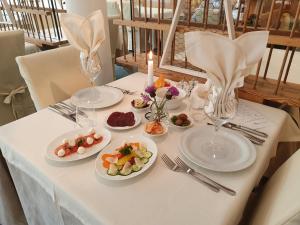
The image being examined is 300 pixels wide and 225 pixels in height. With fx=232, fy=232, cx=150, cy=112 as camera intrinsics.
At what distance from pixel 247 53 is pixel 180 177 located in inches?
16.7

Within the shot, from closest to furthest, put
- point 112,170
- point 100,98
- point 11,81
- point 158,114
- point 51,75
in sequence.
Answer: point 112,170, point 158,114, point 100,98, point 51,75, point 11,81

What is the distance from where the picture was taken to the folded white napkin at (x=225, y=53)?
2.22 ft

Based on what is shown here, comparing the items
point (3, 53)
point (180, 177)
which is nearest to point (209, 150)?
point (180, 177)

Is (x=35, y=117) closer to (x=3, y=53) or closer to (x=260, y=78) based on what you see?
(x=3, y=53)

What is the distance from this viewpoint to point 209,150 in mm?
748

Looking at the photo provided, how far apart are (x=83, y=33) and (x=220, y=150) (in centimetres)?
79

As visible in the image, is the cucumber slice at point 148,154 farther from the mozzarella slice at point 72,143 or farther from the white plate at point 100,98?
the white plate at point 100,98

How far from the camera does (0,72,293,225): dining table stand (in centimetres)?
54

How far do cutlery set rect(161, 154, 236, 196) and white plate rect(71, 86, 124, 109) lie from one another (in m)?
0.43

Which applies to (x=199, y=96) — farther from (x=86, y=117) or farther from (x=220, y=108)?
(x=86, y=117)

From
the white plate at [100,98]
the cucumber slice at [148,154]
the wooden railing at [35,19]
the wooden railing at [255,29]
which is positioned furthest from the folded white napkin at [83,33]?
the wooden railing at [35,19]

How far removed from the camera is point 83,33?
1.06m

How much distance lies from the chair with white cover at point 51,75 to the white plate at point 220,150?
76 centimetres

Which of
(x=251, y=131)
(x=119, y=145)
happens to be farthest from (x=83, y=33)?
(x=251, y=131)
